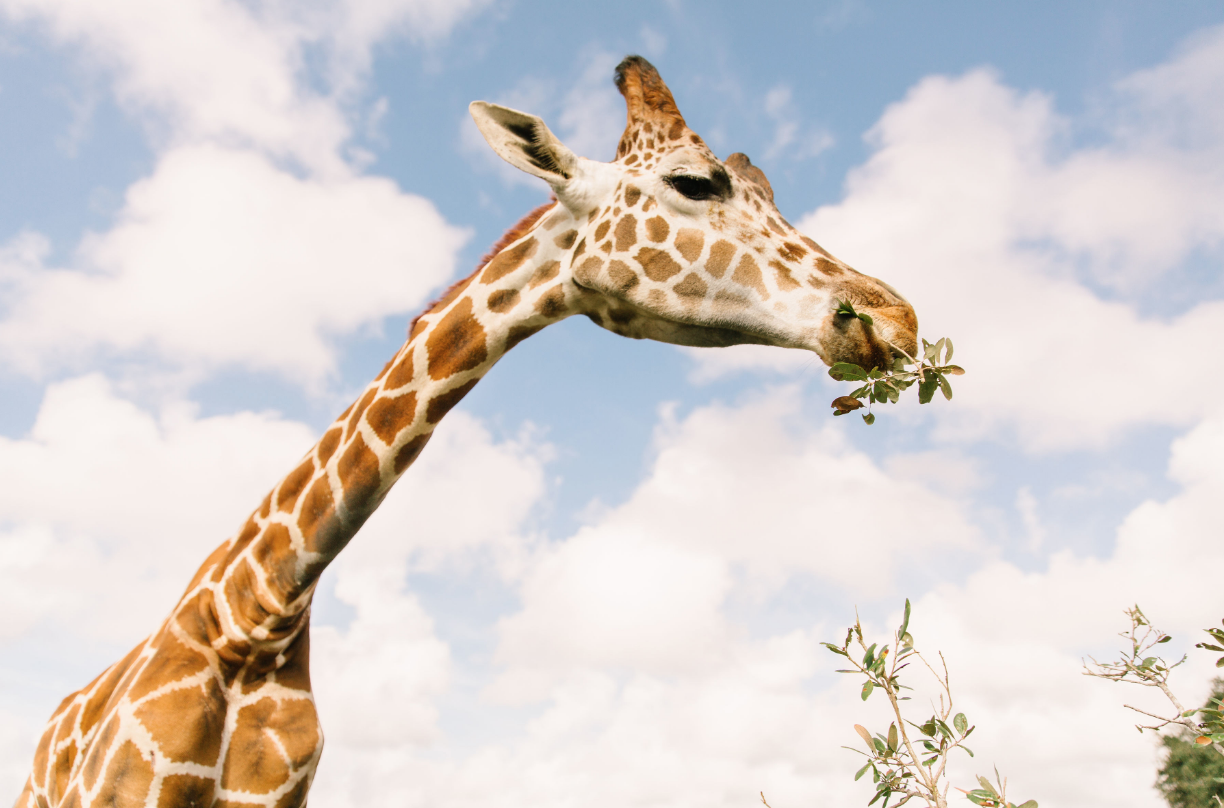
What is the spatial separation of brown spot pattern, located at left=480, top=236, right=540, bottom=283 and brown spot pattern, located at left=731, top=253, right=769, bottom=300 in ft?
4.13

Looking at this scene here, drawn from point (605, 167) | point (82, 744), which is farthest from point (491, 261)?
point (82, 744)

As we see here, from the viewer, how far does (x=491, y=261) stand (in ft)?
15.9

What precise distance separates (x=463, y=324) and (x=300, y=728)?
2665 mm

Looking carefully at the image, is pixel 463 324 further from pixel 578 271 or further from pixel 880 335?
pixel 880 335

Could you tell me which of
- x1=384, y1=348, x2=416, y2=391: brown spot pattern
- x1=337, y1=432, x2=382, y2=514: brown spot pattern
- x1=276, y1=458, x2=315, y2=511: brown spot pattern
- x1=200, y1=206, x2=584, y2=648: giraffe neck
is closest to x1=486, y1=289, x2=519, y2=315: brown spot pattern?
x1=200, y1=206, x2=584, y2=648: giraffe neck

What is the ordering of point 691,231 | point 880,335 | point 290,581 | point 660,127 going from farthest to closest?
point 660,127 < point 290,581 < point 691,231 < point 880,335

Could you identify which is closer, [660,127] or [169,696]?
[169,696]

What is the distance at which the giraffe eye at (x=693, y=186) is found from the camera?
14.6 feet

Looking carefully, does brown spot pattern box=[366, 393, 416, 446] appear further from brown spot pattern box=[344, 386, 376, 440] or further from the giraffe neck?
brown spot pattern box=[344, 386, 376, 440]

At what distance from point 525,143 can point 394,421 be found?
1.79m

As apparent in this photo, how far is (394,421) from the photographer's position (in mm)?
4492

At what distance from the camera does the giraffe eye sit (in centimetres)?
445

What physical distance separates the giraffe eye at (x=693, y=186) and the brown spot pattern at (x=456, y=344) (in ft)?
4.60

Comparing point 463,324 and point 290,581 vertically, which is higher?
point 463,324
